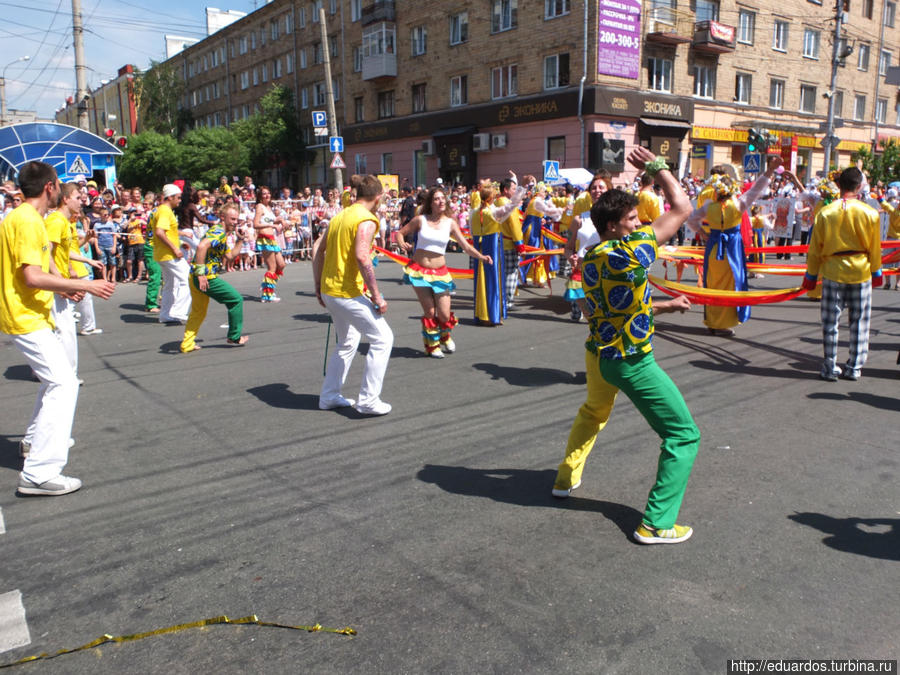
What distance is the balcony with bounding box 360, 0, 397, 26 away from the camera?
39.1 metres

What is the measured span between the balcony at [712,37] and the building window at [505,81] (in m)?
7.91

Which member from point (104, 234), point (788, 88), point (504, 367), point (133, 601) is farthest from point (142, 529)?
point (788, 88)

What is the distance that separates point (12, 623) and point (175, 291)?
808 cm

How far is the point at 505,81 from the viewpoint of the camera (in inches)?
1304

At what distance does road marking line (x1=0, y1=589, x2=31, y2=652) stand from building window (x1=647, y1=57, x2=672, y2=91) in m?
32.0

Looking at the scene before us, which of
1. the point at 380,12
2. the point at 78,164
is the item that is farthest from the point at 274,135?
the point at 78,164

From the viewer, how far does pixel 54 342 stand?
4504 mm

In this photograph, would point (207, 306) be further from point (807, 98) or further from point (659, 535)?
point (807, 98)

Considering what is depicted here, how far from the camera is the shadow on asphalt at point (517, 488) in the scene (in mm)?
4094

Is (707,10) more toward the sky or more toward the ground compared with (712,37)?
more toward the sky

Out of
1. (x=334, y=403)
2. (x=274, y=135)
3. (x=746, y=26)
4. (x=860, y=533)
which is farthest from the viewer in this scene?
(x=274, y=135)

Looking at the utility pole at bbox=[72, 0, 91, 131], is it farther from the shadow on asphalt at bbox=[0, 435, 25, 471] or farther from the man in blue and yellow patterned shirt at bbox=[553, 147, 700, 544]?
the man in blue and yellow patterned shirt at bbox=[553, 147, 700, 544]

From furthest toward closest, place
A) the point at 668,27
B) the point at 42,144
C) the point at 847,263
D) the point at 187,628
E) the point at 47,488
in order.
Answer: the point at 668,27 < the point at 42,144 < the point at 847,263 < the point at 47,488 < the point at 187,628

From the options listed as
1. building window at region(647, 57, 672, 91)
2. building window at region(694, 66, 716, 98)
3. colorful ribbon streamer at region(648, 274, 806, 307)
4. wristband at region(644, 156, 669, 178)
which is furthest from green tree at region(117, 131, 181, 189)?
wristband at region(644, 156, 669, 178)
